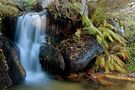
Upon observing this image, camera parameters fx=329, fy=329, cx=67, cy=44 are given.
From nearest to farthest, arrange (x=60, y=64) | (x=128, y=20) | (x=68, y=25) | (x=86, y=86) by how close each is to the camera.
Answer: (x=86, y=86) → (x=60, y=64) → (x=68, y=25) → (x=128, y=20)

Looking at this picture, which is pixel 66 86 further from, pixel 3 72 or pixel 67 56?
pixel 3 72

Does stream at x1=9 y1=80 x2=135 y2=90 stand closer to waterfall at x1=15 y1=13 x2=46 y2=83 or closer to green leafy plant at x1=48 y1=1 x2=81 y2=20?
waterfall at x1=15 y1=13 x2=46 y2=83

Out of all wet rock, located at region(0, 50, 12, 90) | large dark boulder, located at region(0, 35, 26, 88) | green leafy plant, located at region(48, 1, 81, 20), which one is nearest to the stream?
large dark boulder, located at region(0, 35, 26, 88)

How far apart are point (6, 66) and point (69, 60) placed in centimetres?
297

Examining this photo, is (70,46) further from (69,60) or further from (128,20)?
(128,20)

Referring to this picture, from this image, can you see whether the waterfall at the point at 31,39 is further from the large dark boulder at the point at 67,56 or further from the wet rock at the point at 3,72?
the wet rock at the point at 3,72

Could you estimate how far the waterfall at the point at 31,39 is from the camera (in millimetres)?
12070

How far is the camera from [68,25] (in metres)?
12.9

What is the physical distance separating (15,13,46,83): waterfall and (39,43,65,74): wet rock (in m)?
0.23

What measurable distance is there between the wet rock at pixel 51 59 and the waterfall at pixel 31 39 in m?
0.23

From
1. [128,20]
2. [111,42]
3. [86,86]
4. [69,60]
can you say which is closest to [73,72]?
[69,60]

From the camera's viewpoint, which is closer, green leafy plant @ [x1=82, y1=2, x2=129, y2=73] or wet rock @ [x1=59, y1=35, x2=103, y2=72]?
wet rock @ [x1=59, y1=35, x2=103, y2=72]

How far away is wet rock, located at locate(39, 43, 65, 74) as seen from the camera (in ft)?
39.0

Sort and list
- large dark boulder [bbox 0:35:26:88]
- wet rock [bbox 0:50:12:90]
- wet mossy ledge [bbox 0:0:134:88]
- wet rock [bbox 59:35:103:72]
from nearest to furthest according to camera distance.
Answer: wet rock [bbox 0:50:12:90] < large dark boulder [bbox 0:35:26:88] < wet mossy ledge [bbox 0:0:134:88] < wet rock [bbox 59:35:103:72]
